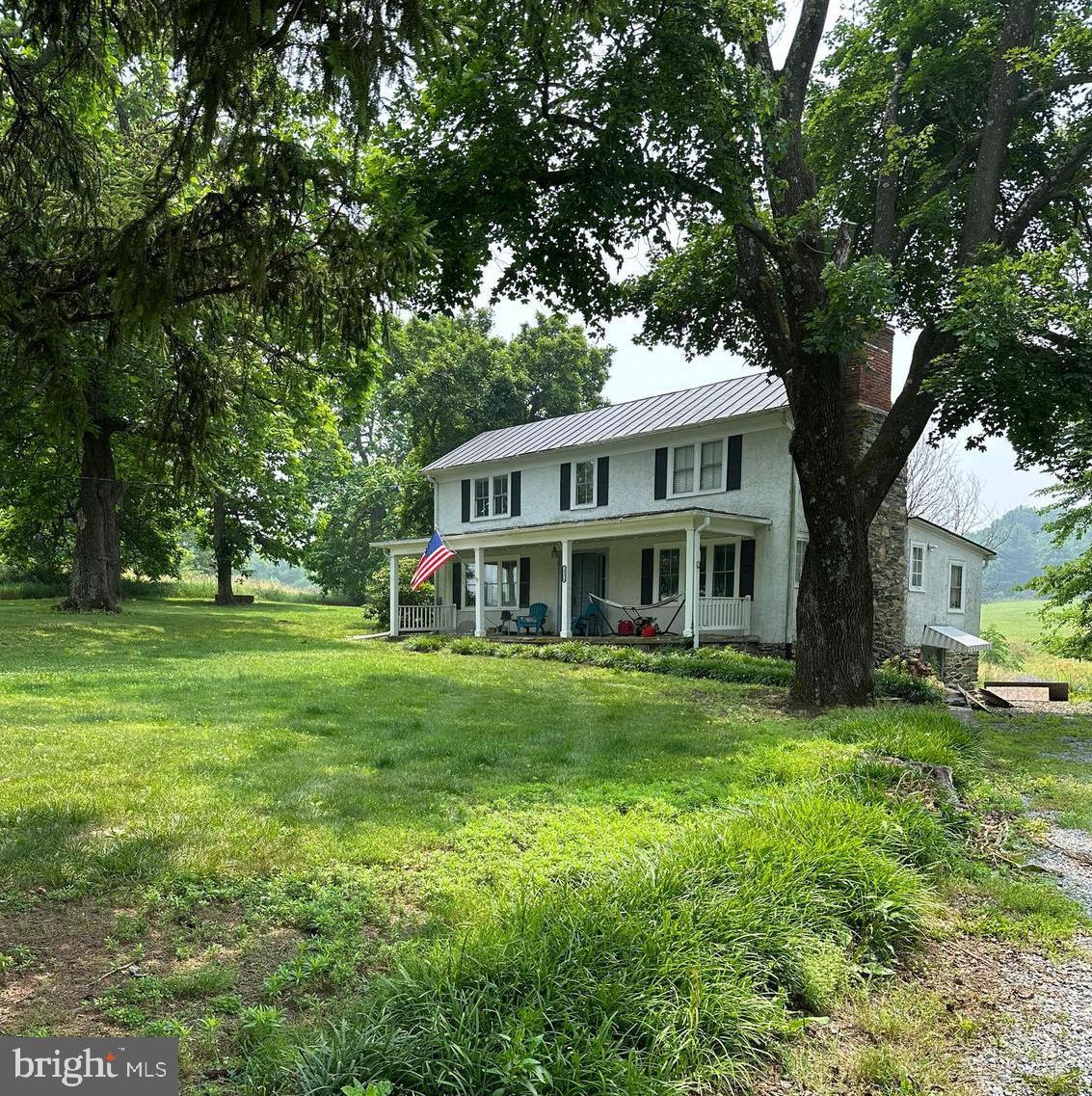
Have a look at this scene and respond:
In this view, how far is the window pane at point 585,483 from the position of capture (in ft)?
67.0

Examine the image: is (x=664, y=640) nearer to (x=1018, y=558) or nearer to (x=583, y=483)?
(x=583, y=483)

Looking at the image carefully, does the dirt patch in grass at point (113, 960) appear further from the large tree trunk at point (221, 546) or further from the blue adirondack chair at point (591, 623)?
the large tree trunk at point (221, 546)

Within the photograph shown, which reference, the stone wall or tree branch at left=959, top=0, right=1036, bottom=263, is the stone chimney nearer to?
the stone wall

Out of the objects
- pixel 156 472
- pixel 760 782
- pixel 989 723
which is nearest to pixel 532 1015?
pixel 760 782

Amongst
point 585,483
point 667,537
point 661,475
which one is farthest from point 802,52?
point 585,483

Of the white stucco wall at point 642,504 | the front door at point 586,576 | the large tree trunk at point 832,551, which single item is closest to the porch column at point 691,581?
the white stucco wall at point 642,504

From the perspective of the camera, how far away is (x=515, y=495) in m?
22.2

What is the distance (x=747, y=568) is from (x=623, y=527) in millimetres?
2773

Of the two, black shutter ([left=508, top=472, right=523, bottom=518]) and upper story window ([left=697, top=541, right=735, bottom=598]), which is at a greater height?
black shutter ([left=508, top=472, right=523, bottom=518])

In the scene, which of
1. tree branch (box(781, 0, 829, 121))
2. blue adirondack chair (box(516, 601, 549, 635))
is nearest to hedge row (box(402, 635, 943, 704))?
blue adirondack chair (box(516, 601, 549, 635))

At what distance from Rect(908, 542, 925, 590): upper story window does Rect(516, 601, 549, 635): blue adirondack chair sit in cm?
855

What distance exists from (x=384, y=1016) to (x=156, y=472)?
4044 mm

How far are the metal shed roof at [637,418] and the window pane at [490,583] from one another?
301 cm

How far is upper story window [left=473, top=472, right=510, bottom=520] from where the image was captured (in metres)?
22.6
